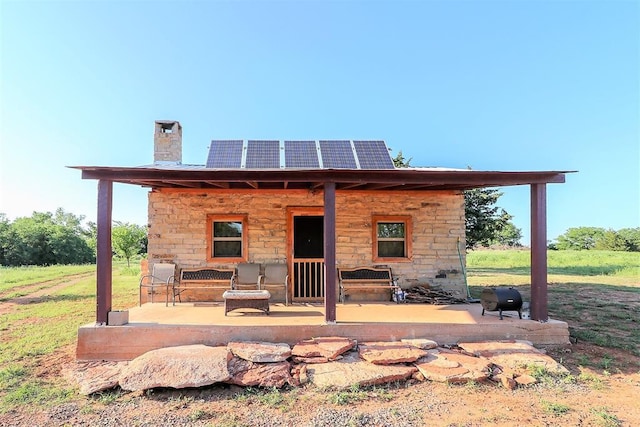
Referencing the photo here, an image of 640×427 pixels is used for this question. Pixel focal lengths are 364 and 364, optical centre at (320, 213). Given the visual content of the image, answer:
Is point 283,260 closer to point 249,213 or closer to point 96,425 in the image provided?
point 249,213

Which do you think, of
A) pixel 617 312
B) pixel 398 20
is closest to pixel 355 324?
pixel 617 312

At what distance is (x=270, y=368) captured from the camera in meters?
4.59

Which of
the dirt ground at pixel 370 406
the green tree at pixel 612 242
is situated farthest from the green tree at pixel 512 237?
the dirt ground at pixel 370 406

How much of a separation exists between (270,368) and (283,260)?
127 inches

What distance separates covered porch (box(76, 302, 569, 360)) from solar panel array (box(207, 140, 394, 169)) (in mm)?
3087

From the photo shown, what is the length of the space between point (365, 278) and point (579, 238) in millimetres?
38725

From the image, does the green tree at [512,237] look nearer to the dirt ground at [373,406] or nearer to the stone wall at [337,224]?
the stone wall at [337,224]

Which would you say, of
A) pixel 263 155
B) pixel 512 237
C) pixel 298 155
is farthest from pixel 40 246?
pixel 512 237

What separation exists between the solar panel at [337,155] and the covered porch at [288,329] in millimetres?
3112

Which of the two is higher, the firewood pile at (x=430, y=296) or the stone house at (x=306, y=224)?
the stone house at (x=306, y=224)

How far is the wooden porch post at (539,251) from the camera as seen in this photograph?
565 cm

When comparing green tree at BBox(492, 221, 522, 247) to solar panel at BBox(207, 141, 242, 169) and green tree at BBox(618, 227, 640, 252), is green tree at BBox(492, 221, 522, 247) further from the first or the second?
solar panel at BBox(207, 141, 242, 169)

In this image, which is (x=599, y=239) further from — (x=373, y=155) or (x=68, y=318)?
(x=68, y=318)

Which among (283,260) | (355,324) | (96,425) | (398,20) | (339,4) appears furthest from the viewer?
(398,20)
